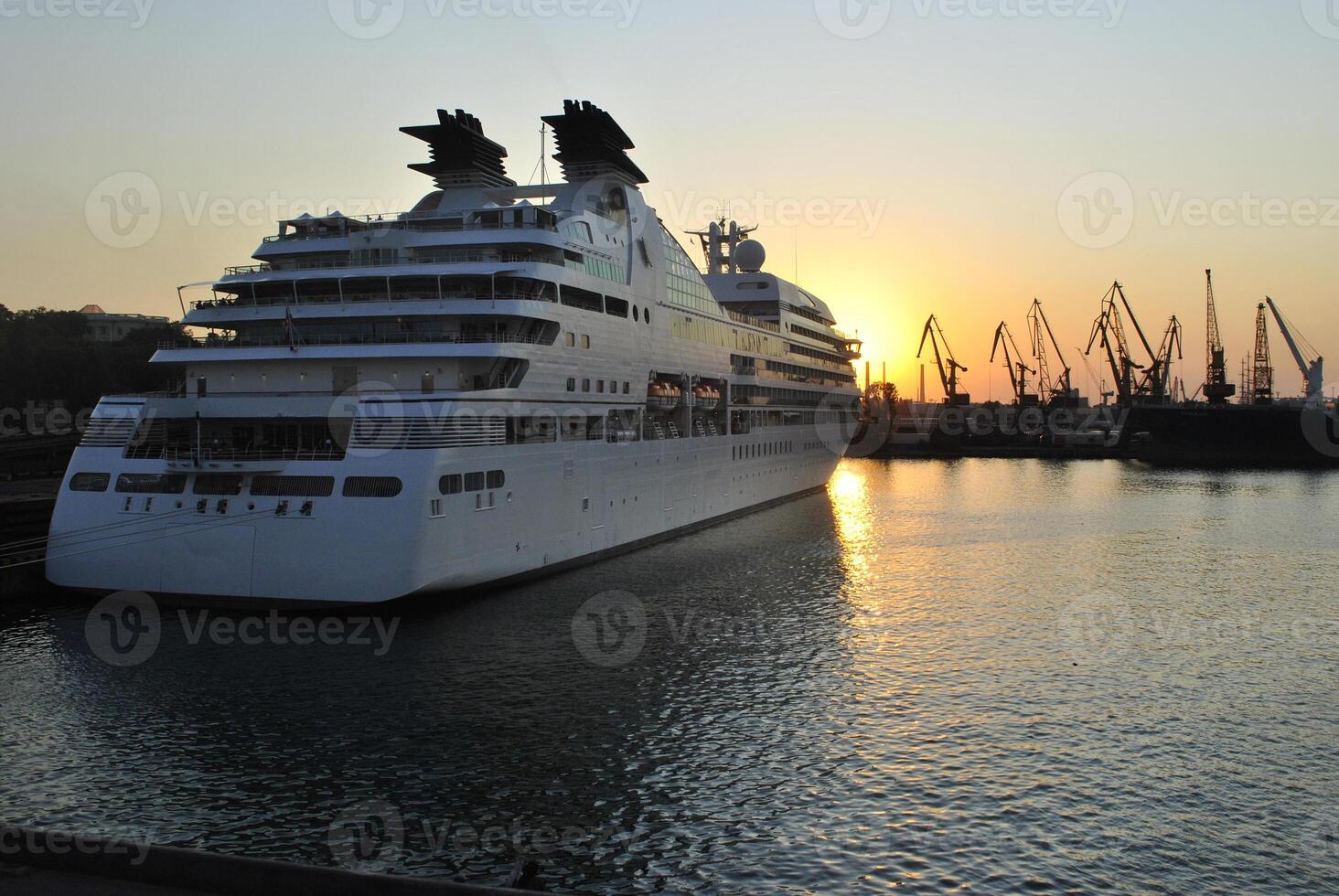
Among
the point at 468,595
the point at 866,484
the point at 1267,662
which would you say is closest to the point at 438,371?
the point at 468,595

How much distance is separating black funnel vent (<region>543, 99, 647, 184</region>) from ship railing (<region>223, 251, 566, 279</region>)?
9.87 meters

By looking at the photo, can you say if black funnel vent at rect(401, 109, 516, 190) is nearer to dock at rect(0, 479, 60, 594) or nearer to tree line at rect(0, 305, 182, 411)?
dock at rect(0, 479, 60, 594)

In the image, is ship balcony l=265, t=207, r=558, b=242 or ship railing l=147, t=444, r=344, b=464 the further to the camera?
ship balcony l=265, t=207, r=558, b=242

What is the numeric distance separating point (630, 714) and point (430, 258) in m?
18.6

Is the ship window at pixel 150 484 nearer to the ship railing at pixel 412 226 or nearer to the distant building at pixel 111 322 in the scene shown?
the ship railing at pixel 412 226

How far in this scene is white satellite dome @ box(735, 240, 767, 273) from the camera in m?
71.1

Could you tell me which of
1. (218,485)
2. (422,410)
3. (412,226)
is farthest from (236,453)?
(412,226)

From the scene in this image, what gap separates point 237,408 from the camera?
2689 centimetres

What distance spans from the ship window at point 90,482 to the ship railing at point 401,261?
8.37 meters

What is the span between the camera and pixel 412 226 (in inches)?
1334

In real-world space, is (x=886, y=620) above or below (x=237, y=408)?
below

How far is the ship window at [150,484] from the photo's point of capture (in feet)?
84.9

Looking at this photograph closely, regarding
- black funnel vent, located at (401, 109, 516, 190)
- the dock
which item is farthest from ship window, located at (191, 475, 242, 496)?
black funnel vent, located at (401, 109, 516, 190)

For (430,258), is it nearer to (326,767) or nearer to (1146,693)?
(326,767)
